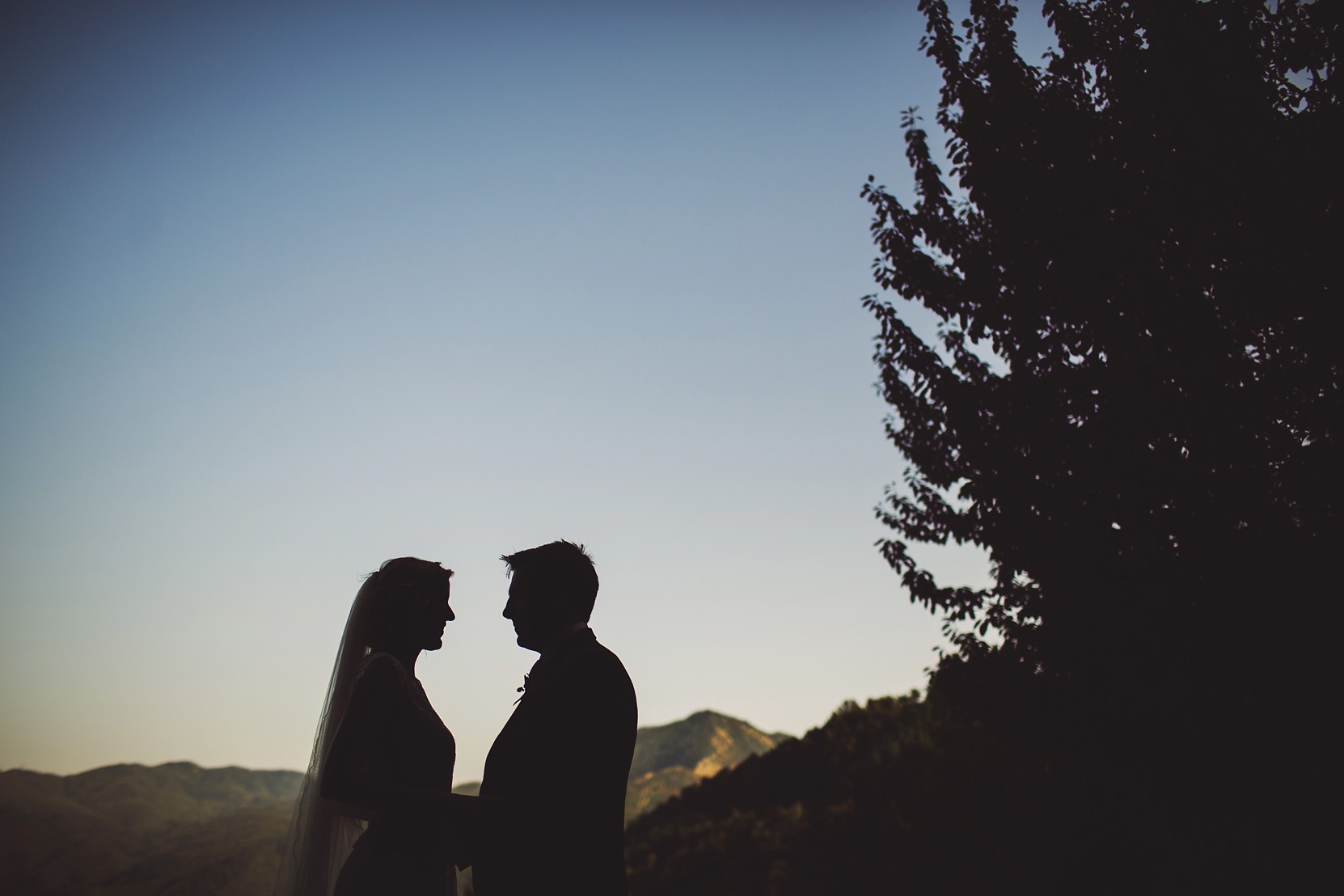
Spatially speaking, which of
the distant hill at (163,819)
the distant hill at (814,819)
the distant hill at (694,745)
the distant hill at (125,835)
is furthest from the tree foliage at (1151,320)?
the distant hill at (694,745)

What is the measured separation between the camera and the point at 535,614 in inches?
118

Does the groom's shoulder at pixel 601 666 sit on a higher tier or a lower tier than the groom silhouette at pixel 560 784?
higher

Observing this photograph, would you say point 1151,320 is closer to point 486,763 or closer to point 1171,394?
point 1171,394

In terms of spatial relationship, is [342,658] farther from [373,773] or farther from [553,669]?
[553,669]

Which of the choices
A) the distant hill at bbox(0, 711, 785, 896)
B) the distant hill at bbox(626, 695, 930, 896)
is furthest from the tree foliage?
the distant hill at bbox(0, 711, 785, 896)

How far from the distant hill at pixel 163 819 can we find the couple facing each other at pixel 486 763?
14.7 meters

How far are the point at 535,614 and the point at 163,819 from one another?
6837 cm

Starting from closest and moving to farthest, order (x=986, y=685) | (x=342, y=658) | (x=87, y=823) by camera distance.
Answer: (x=342, y=658), (x=986, y=685), (x=87, y=823)

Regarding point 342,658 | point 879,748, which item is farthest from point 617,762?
point 879,748

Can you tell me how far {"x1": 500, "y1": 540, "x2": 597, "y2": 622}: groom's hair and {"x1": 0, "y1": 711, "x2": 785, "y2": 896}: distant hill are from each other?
49.8ft

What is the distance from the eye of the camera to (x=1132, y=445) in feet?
21.7

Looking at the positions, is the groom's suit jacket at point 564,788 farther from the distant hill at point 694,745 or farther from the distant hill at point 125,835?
the distant hill at point 694,745

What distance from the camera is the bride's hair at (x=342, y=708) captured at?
11.2ft

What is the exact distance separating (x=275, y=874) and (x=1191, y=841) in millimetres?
7119
